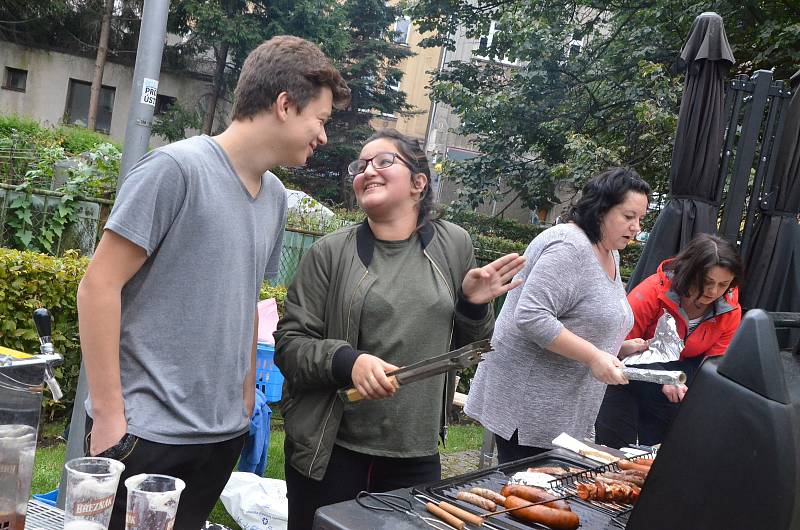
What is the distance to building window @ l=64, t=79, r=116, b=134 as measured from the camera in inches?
1121

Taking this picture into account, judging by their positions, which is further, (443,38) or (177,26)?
(177,26)

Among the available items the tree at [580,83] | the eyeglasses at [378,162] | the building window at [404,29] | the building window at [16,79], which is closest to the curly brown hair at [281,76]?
the eyeglasses at [378,162]

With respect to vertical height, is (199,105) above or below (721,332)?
above

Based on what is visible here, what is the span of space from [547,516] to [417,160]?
49.7 inches

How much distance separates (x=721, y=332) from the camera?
361cm

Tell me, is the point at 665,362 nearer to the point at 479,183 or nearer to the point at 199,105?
the point at 479,183

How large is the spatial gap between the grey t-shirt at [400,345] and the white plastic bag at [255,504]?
163cm

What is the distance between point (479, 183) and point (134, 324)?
38.2 feet

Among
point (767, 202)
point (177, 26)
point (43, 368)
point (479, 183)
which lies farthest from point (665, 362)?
point (177, 26)

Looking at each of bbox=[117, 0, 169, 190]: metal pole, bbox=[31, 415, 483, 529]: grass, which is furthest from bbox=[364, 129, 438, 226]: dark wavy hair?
bbox=[31, 415, 483, 529]: grass

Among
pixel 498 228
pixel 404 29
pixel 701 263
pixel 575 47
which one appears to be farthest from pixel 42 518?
pixel 404 29

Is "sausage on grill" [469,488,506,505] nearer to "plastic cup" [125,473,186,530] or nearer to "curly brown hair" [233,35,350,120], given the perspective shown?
"plastic cup" [125,473,186,530]

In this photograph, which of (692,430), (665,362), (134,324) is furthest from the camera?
(665,362)

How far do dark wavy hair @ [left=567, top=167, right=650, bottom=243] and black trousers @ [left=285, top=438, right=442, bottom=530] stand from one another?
4.00 ft
